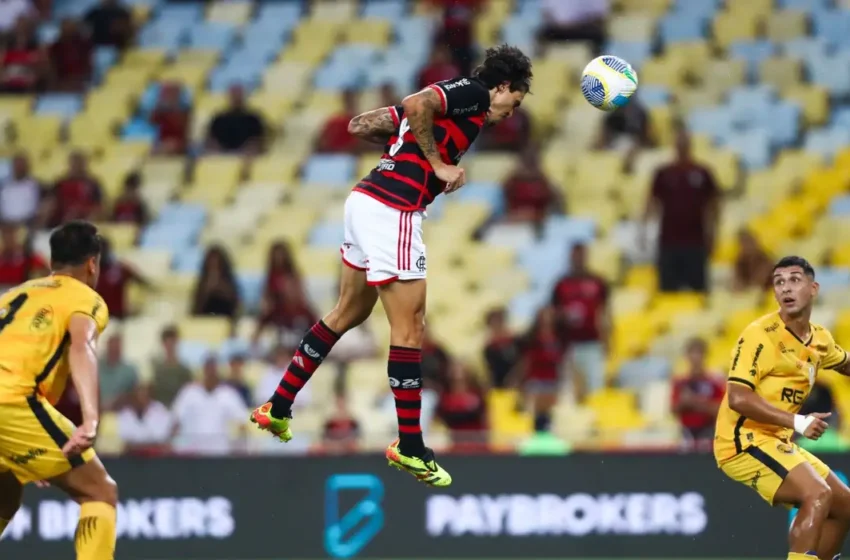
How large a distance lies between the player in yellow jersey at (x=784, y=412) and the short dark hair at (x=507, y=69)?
206 cm

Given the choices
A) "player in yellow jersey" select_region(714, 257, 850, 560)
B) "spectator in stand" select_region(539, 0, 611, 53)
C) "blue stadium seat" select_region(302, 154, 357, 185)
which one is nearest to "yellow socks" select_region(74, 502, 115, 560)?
"player in yellow jersey" select_region(714, 257, 850, 560)

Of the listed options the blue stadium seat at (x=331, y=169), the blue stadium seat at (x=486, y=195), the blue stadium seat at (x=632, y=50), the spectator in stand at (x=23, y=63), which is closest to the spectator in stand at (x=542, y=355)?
the blue stadium seat at (x=486, y=195)

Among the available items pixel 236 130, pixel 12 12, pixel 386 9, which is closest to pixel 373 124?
pixel 236 130

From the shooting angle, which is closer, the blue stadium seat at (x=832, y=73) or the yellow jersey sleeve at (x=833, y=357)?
the yellow jersey sleeve at (x=833, y=357)

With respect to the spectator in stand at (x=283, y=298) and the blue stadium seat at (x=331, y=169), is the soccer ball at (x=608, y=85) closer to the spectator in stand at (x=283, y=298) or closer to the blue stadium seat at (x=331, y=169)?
the spectator in stand at (x=283, y=298)

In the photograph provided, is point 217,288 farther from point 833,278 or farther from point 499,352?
point 833,278

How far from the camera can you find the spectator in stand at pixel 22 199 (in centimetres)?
1806

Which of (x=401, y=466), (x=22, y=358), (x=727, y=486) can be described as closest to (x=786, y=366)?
(x=401, y=466)

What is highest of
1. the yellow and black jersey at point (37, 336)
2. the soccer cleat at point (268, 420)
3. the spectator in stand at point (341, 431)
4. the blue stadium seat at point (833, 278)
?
the blue stadium seat at point (833, 278)

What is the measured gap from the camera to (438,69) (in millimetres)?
18250

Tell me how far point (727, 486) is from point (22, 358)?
6.64m

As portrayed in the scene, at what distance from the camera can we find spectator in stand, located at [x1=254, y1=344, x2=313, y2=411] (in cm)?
1507

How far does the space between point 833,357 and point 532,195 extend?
717 centimetres

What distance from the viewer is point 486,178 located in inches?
699
